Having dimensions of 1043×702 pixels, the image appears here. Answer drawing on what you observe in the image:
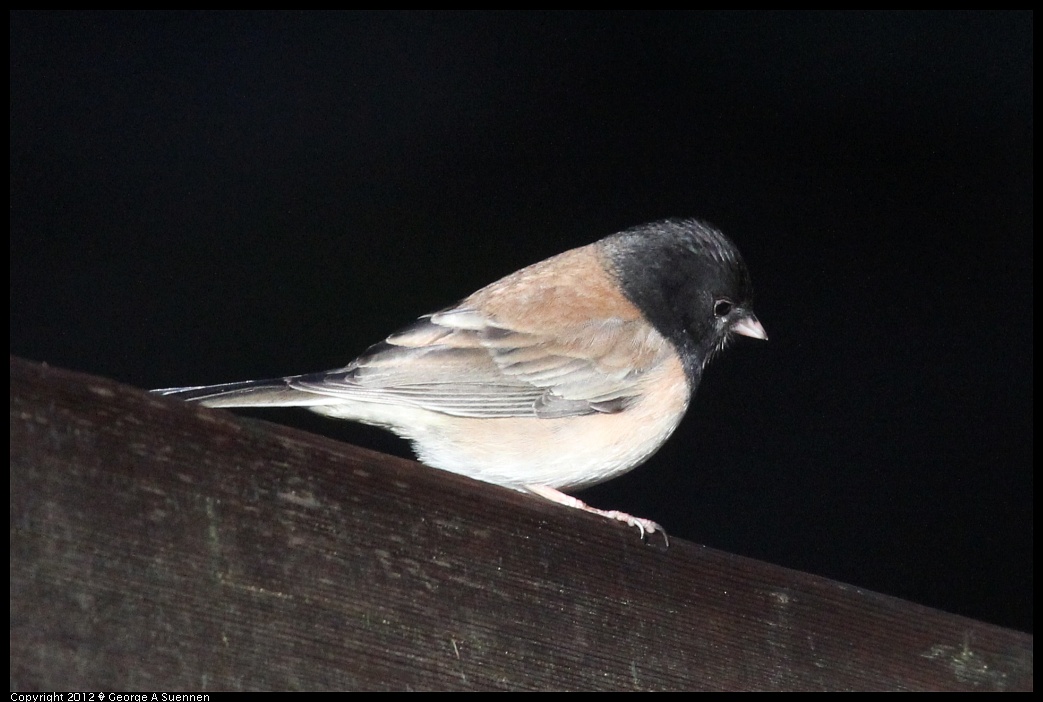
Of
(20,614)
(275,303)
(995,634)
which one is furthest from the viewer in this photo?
→ (275,303)

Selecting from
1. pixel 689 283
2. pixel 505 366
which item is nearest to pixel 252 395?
pixel 505 366

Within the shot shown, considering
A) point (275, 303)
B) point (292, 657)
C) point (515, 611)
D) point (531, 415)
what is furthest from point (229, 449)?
point (275, 303)

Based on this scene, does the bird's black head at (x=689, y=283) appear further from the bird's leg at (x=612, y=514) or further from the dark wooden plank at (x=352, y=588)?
the dark wooden plank at (x=352, y=588)

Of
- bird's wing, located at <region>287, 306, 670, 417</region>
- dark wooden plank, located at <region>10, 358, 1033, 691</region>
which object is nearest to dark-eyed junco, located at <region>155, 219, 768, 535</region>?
bird's wing, located at <region>287, 306, 670, 417</region>

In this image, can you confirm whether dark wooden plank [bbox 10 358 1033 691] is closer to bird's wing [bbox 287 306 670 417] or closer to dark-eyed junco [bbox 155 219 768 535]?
dark-eyed junco [bbox 155 219 768 535]

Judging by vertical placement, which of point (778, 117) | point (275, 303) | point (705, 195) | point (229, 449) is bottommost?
point (275, 303)

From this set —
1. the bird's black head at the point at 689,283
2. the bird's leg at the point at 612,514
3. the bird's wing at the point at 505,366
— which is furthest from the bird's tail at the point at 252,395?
the bird's black head at the point at 689,283

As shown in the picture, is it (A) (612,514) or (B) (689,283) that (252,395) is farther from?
(B) (689,283)

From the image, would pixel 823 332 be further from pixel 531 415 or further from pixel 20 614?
pixel 20 614
